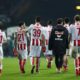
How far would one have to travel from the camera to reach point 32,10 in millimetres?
56344

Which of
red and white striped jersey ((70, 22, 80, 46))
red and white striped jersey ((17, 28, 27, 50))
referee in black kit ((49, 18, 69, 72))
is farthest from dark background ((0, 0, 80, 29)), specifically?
red and white striped jersey ((70, 22, 80, 46))

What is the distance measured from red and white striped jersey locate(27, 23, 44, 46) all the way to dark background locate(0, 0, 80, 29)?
26.3 m

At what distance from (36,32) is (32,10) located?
2881 cm

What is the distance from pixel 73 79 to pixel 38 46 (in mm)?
4016

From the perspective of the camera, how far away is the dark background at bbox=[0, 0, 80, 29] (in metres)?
54.9

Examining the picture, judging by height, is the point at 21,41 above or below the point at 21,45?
above

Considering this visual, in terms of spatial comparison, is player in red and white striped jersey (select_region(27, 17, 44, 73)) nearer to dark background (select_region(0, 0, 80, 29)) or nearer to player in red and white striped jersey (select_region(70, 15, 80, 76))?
player in red and white striped jersey (select_region(70, 15, 80, 76))

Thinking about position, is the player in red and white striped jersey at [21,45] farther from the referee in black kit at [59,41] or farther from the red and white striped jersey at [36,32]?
the referee in black kit at [59,41]

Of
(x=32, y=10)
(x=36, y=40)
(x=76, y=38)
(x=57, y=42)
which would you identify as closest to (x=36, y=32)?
(x=36, y=40)

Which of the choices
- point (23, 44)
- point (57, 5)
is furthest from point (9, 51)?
point (23, 44)

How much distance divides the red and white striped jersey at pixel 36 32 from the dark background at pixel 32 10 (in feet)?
86.2

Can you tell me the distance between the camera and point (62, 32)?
2639 centimetres

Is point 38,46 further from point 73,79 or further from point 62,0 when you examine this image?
point 62,0

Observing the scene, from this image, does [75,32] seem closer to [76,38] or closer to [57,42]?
[76,38]
